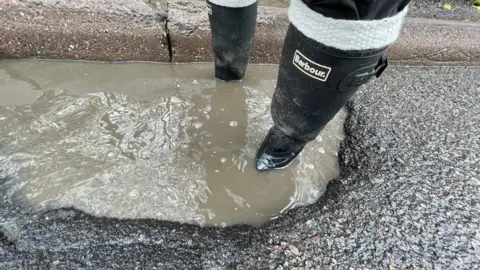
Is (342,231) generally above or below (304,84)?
below

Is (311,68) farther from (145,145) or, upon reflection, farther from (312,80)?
(145,145)

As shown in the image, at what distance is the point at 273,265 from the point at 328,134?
0.67m

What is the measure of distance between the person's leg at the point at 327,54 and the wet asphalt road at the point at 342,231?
0.30 meters

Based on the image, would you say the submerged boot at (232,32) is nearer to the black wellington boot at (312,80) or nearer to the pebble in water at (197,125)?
the pebble in water at (197,125)

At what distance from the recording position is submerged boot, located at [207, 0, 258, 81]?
1459 millimetres

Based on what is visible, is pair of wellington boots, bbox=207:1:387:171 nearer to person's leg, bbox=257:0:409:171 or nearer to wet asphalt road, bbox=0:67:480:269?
person's leg, bbox=257:0:409:171

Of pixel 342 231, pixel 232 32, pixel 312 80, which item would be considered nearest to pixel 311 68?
pixel 312 80

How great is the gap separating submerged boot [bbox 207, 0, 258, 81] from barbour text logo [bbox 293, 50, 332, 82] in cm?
55

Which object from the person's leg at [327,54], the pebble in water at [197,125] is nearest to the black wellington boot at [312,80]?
the person's leg at [327,54]

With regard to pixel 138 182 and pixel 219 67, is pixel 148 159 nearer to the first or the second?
pixel 138 182

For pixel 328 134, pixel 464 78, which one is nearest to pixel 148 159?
pixel 328 134

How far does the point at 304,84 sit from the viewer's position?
1.03 m

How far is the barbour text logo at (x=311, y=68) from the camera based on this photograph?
3.16ft

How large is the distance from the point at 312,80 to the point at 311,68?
38mm
